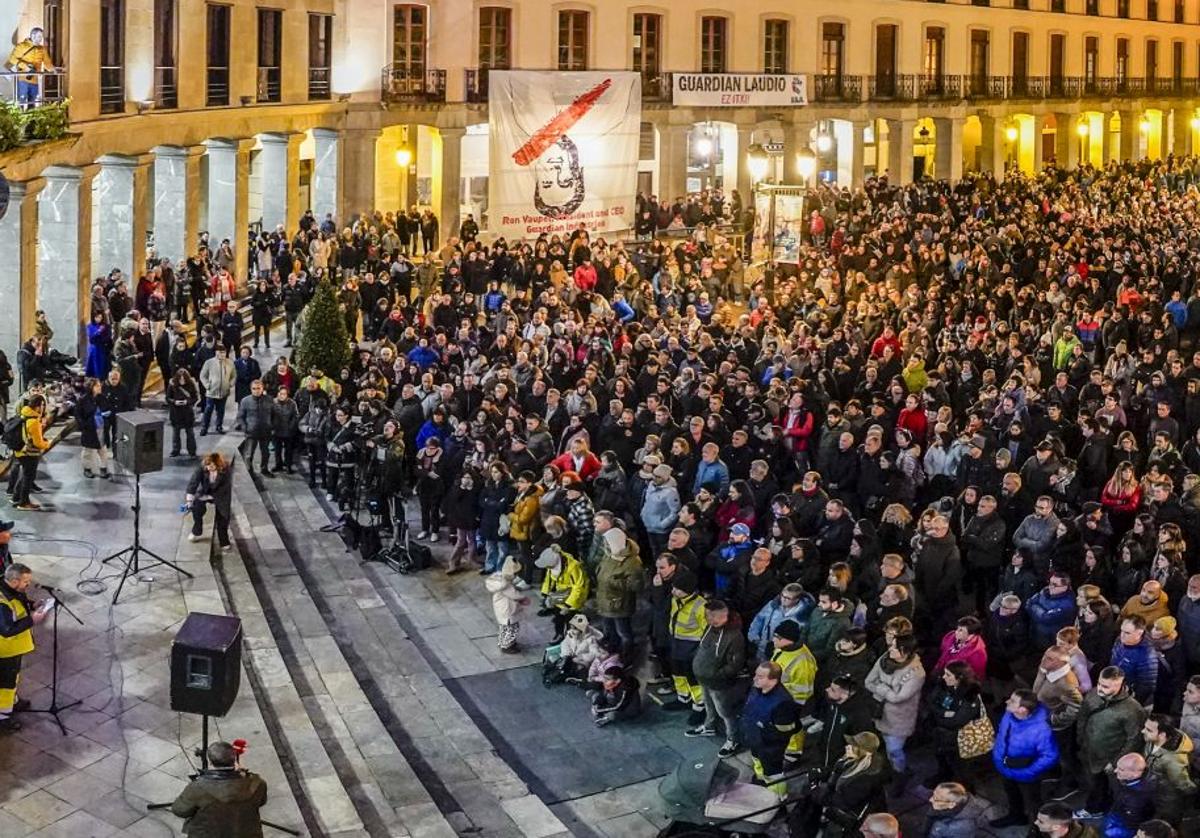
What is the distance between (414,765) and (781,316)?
621 inches

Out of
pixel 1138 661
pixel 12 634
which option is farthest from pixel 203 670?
pixel 1138 661

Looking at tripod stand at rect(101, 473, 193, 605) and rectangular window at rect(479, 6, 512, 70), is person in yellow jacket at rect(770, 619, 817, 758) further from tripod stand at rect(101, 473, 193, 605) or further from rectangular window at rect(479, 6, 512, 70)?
rectangular window at rect(479, 6, 512, 70)

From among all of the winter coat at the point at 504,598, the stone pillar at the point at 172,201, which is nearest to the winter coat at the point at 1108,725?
the winter coat at the point at 504,598

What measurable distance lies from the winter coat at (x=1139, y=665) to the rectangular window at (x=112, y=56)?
21633mm

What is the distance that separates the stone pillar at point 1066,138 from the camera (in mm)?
60844

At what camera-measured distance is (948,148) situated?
53.3 metres

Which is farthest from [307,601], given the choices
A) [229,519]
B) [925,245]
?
[925,245]

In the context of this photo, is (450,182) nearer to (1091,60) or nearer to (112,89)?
(112,89)

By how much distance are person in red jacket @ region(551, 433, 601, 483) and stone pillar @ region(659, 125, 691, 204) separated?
26.9 meters

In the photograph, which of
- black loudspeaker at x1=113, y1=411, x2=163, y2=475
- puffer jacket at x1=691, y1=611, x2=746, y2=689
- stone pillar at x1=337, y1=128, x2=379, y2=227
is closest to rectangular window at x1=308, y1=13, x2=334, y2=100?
stone pillar at x1=337, y1=128, x2=379, y2=227

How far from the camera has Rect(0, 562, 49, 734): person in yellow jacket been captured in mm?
12203

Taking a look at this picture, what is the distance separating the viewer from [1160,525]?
14570 mm

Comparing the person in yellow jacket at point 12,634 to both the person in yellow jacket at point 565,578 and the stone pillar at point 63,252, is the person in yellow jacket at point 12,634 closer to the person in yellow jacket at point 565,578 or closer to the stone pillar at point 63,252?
the person in yellow jacket at point 565,578

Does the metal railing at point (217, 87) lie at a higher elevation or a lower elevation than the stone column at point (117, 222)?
higher
